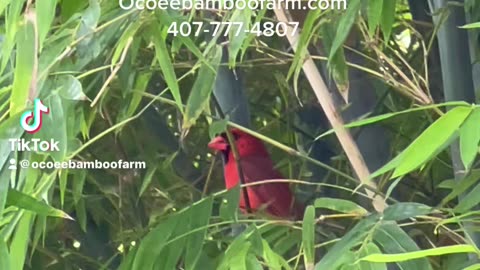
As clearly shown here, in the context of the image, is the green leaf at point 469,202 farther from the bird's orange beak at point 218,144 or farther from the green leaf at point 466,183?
the bird's orange beak at point 218,144

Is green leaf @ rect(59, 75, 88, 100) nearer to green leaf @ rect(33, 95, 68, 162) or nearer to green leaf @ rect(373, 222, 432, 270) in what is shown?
green leaf @ rect(33, 95, 68, 162)

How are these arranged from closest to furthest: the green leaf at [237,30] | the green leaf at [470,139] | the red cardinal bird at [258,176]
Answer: the green leaf at [470,139] < the green leaf at [237,30] < the red cardinal bird at [258,176]

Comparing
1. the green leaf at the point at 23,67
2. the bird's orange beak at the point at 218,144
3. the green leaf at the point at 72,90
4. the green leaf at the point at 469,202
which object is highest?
the green leaf at the point at 23,67

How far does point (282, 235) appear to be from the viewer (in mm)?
752

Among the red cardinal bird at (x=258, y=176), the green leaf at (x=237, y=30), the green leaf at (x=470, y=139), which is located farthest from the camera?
the red cardinal bird at (x=258, y=176)

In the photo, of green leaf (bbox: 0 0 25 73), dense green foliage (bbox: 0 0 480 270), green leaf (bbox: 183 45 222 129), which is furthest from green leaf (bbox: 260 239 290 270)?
green leaf (bbox: 0 0 25 73)

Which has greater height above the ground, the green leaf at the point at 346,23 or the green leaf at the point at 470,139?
the green leaf at the point at 346,23

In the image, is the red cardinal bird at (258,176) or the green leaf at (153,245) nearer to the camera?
the green leaf at (153,245)

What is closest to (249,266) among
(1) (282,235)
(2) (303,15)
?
(1) (282,235)

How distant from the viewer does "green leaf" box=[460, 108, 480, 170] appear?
1.82ft

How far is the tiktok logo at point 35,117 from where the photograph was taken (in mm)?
636

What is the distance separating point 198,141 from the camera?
100 centimetres

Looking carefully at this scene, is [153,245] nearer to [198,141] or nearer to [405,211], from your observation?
[405,211]

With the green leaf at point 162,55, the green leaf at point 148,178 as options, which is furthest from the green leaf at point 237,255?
the green leaf at point 148,178
